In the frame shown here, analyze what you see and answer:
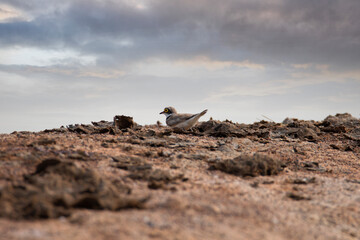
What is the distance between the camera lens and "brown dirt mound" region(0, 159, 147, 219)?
3.01 metres

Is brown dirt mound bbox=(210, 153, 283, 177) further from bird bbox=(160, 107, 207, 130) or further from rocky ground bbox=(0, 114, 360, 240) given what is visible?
bird bbox=(160, 107, 207, 130)

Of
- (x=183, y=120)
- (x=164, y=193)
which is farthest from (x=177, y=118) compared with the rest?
(x=164, y=193)

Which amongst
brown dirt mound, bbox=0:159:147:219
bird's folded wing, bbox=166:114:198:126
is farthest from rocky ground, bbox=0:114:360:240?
bird's folded wing, bbox=166:114:198:126

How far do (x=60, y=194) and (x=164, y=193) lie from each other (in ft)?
3.95

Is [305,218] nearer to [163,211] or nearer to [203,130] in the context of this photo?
[163,211]

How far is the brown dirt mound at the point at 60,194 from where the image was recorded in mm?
3007

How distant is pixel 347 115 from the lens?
1591 cm

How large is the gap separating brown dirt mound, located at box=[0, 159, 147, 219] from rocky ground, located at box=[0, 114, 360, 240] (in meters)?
0.01

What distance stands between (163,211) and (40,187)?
1.41 metres

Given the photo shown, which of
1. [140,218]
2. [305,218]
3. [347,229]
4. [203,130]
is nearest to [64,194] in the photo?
[140,218]

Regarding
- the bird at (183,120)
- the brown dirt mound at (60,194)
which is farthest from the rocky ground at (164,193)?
the bird at (183,120)

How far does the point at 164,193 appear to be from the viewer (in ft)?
12.6

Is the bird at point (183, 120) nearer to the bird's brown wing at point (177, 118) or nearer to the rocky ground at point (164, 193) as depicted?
the bird's brown wing at point (177, 118)

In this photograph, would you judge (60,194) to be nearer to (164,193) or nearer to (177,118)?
(164,193)
